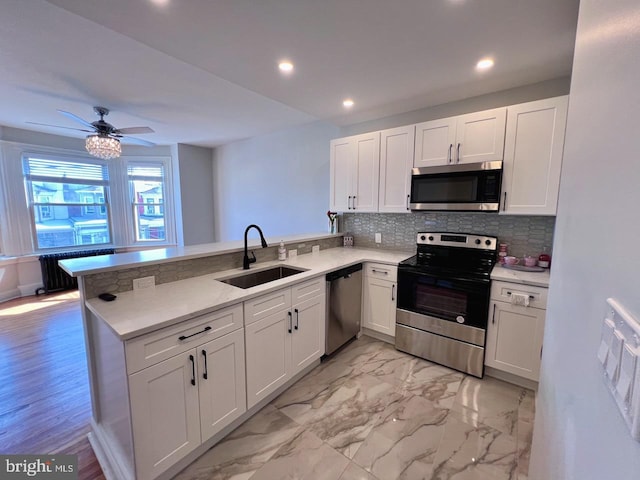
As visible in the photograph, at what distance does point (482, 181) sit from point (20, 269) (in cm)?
667

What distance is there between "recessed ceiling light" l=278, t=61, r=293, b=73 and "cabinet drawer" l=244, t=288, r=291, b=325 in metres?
1.76

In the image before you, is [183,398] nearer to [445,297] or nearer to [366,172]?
[445,297]

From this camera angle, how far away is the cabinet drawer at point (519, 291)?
2.05 metres

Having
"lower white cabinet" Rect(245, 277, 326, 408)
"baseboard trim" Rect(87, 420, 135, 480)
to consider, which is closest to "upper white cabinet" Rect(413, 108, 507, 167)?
"lower white cabinet" Rect(245, 277, 326, 408)

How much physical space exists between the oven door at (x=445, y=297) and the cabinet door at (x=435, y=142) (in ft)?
3.61

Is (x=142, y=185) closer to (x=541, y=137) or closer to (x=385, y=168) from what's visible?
(x=385, y=168)

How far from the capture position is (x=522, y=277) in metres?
2.14

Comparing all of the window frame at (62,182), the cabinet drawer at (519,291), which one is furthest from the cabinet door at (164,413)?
the window frame at (62,182)

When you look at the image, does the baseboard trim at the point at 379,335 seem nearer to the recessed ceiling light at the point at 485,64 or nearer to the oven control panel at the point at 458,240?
the oven control panel at the point at 458,240

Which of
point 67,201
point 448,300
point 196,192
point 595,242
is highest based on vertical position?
point 196,192

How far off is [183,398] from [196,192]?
495cm

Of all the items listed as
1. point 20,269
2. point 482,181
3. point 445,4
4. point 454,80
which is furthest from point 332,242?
point 20,269

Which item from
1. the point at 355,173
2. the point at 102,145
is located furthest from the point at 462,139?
the point at 102,145

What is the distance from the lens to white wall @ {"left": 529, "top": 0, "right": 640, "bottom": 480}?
0.42 metres
